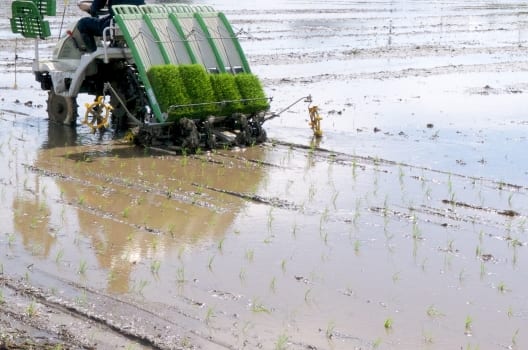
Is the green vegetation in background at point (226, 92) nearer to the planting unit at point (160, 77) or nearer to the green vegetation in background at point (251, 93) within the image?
the planting unit at point (160, 77)

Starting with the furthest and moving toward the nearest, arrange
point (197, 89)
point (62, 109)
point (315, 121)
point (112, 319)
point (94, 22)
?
point (62, 109) → point (315, 121) → point (94, 22) → point (197, 89) → point (112, 319)

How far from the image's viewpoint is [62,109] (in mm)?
13930

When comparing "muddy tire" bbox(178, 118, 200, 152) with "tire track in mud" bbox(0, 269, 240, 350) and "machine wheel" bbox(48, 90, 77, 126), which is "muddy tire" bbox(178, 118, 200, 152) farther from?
"tire track in mud" bbox(0, 269, 240, 350)

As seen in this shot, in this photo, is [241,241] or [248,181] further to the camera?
[248,181]

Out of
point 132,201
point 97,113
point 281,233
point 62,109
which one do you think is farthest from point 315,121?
point 281,233

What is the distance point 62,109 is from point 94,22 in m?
1.44

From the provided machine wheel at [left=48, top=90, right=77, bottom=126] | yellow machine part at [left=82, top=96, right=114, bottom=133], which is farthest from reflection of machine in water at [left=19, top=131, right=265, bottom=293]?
machine wheel at [left=48, top=90, right=77, bottom=126]

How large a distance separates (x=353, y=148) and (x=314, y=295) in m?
5.64

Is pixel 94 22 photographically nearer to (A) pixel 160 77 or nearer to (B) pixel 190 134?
(A) pixel 160 77

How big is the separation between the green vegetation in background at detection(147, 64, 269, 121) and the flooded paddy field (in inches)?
21.1

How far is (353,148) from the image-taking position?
12867 mm

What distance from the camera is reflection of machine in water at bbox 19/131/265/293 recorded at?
8477 millimetres

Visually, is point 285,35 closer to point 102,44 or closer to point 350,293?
point 102,44

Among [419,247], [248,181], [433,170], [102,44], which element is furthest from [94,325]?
[102,44]
